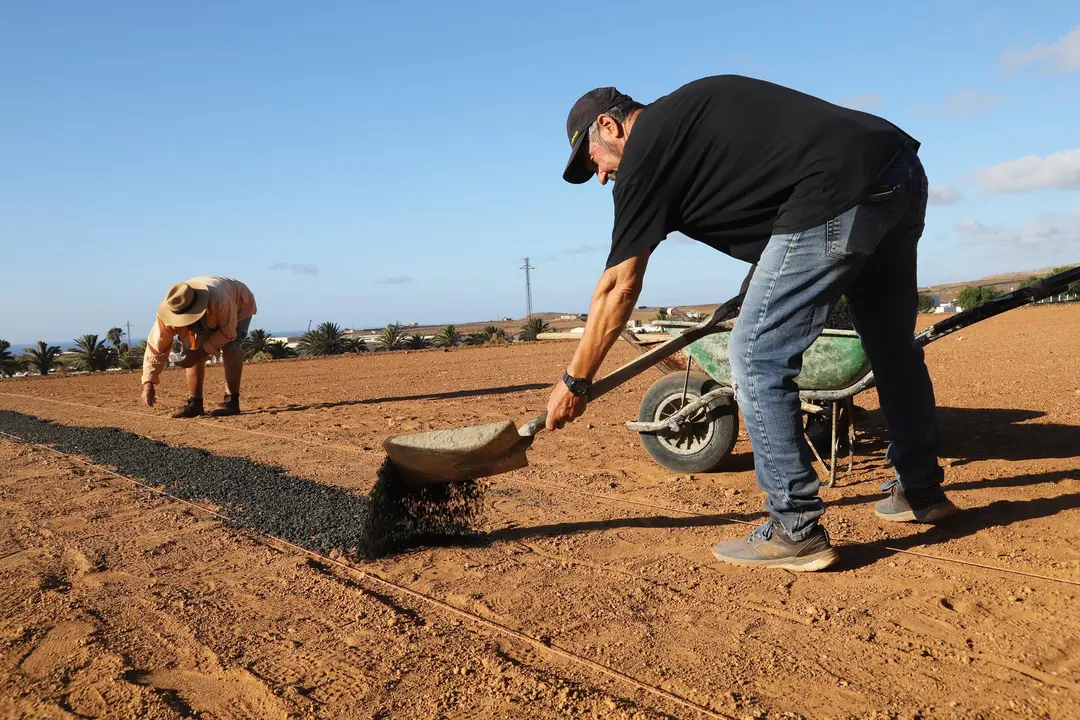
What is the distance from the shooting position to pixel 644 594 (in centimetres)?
277

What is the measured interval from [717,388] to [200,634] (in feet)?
9.67

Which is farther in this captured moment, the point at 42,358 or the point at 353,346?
the point at 353,346

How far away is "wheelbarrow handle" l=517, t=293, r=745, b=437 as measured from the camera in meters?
3.04

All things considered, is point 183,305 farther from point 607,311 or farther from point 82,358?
point 82,358

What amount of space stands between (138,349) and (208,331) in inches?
617

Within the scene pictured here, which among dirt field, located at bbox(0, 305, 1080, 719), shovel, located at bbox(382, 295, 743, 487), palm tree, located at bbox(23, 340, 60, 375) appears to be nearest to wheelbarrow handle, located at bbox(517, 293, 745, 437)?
shovel, located at bbox(382, 295, 743, 487)

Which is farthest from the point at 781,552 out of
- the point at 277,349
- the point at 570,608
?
the point at 277,349

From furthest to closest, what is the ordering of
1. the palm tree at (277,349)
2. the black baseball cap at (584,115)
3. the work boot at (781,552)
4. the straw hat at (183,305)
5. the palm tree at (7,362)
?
the palm tree at (277,349), the palm tree at (7,362), the straw hat at (183,305), the black baseball cap at (584,115), the work boot at (781,552)

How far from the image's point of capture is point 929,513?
341 centimetres

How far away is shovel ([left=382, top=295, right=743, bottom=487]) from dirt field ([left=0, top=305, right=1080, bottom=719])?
338 millimetres


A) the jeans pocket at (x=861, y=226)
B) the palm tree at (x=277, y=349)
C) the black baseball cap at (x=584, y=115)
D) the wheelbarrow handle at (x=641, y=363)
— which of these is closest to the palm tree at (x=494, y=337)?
the palm tree at (x=277, y=349)

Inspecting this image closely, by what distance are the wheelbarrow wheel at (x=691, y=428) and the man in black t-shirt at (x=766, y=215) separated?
161cm

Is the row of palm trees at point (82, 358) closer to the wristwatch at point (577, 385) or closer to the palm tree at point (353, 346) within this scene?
the palm tree at point (353, 346)

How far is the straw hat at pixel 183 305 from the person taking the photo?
812 centimetres
